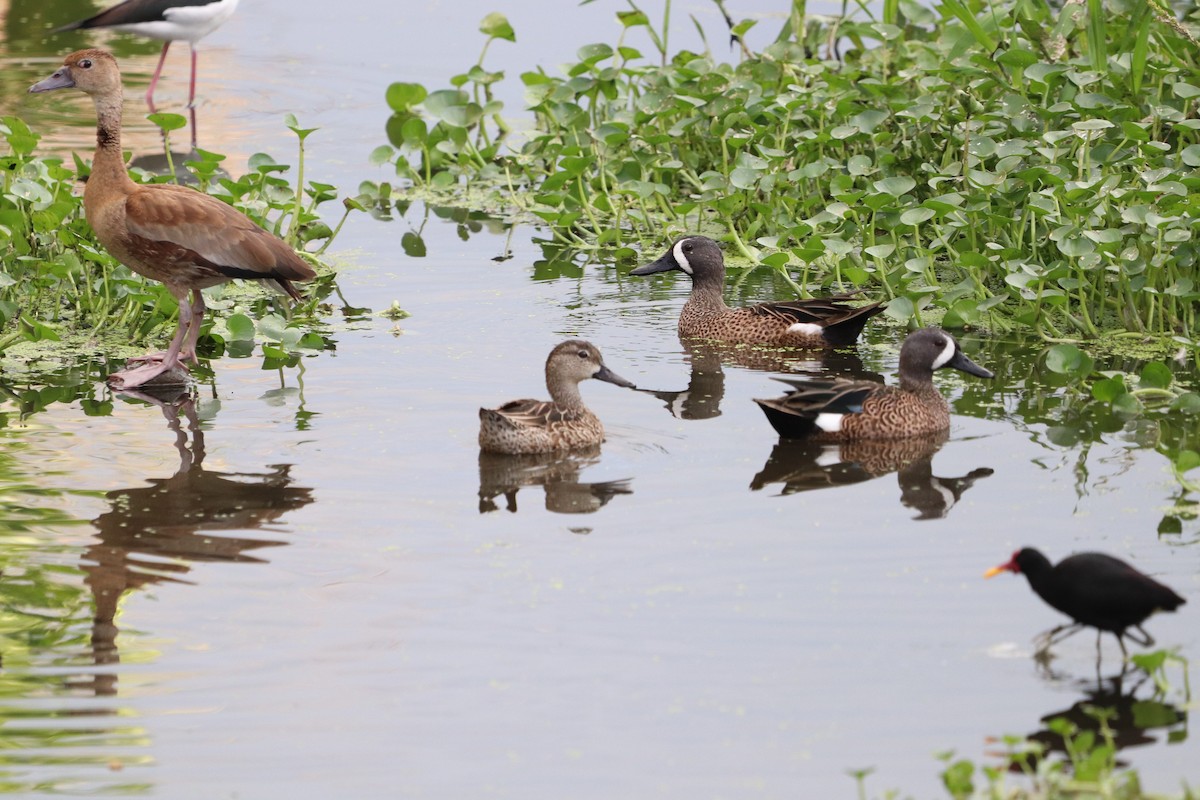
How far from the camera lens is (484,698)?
19.3 ft

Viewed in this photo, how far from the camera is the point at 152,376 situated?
9352 millimetres

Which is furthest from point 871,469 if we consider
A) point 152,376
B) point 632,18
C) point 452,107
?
point 452,107

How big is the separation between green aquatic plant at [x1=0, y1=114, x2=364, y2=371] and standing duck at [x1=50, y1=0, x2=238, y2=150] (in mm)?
5046

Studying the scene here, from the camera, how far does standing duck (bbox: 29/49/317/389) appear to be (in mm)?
9258

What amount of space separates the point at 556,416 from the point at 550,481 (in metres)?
0.41

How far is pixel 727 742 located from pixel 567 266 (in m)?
6.91

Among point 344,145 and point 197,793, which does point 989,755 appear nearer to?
point 197,793

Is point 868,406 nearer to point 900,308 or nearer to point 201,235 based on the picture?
point 900,308

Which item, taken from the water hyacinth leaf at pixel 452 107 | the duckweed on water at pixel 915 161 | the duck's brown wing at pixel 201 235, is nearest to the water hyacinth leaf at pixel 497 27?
the duckweed on water at pixel 915 161

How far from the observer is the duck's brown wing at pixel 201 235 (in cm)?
923

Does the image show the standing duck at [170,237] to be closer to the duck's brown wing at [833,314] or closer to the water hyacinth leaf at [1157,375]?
the duck's brown wing at [833,314]

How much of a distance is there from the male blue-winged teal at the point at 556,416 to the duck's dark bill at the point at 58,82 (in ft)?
10.8

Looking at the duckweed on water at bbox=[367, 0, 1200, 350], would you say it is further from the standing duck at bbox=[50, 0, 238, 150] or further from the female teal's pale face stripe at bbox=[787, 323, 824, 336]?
the standing duck at bbox=[50, 0, 238, 150]

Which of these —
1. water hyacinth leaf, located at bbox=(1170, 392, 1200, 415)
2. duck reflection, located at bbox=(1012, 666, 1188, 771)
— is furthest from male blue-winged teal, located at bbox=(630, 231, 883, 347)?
duck reflection, located at bbox=(1012, 666, 1188, 771)
